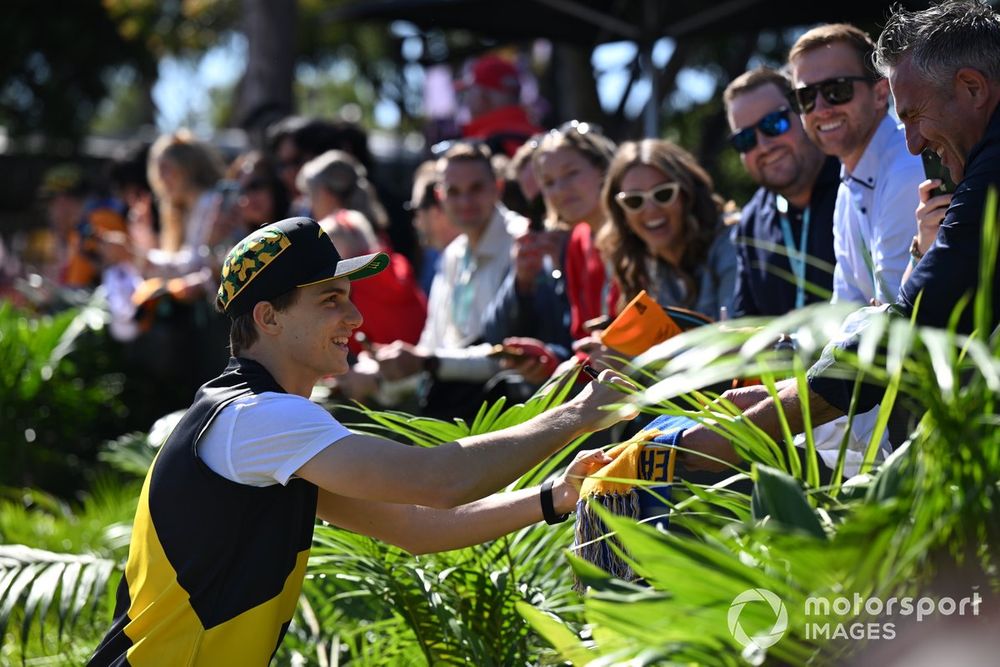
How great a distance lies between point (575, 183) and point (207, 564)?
2.91 m

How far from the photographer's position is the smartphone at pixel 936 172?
316cm

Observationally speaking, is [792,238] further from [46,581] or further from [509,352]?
[46,581]

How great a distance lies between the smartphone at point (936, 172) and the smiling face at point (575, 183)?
1.96m

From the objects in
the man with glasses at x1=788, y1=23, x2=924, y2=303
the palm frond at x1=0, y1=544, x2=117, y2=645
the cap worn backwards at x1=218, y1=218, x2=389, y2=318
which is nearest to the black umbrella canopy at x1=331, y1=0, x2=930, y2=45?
the man with glasses at x1=788, y1=23, x2=924, y2=303

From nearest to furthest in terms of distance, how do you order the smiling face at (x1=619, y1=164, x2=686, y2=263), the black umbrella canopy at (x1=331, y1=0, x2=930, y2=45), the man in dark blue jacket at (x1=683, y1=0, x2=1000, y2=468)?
the man in dark blue jacket at (x1=683, y1=0, x2=1000, y2=468)
the smiling face at (x1=619, y1=164, x2=686, y2=263)
the black umbrella canopy at (x1=331, y1=0, x2=930, y2=45)

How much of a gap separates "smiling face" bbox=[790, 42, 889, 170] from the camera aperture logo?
2.41 m

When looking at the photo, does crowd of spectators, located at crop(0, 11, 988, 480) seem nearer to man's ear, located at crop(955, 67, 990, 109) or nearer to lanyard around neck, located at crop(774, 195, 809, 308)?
lanyard around neck, located at crop(774, 195, 809, 308)

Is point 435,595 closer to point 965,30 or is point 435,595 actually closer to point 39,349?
point 965,30

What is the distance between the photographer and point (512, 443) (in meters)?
2.92

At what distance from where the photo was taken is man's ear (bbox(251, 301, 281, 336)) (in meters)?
3.18

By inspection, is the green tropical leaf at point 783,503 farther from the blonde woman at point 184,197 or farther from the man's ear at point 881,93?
the blonde woman at point 184,197

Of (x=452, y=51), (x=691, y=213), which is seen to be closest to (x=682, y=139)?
(x=452, y=51)

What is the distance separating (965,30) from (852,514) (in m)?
1.29

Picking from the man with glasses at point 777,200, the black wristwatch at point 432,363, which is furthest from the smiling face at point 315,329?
the black wristwatch at point 432,363
